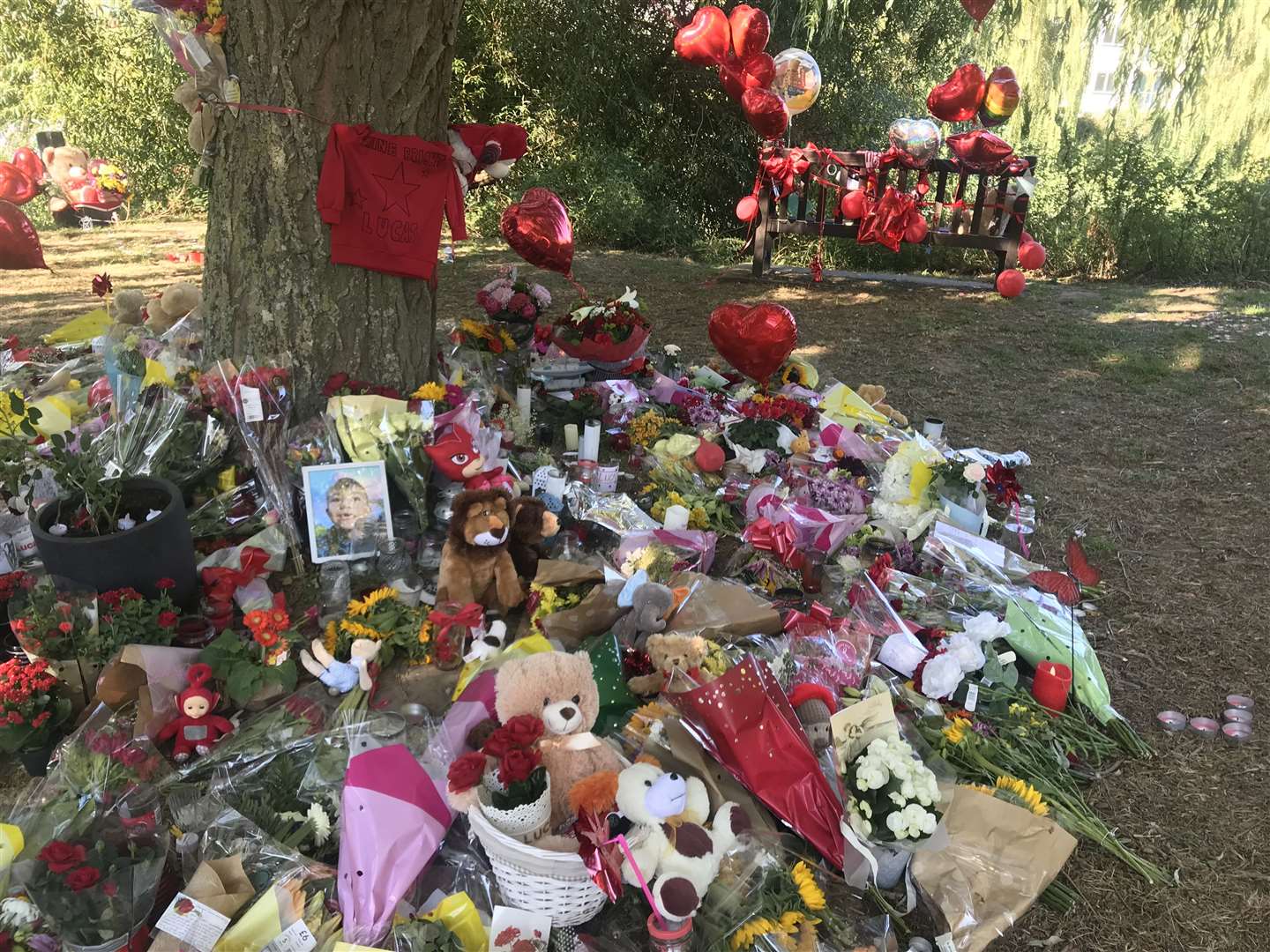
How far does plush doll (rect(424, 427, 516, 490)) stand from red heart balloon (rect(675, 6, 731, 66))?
4.82 metres

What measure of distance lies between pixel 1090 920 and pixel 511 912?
4.53ft

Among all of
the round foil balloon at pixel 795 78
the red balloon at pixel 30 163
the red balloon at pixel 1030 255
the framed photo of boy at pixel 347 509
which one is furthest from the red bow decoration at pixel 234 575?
the red balloon at pixel 30 163

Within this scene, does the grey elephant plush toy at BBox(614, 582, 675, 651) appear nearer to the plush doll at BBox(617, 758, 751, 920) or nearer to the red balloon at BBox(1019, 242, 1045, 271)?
the plush doll at BBox(617, 758, 751, 920)

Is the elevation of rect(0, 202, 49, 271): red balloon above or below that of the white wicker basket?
above

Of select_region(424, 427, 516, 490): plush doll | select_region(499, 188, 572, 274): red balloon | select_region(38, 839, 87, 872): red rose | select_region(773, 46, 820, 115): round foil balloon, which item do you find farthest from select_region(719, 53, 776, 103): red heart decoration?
select_region(38, 839, 87, 872): red rose

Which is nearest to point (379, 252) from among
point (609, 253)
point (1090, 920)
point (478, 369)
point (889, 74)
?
point (478, 369)

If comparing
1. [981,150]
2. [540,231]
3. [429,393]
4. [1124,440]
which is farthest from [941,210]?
[429,393]

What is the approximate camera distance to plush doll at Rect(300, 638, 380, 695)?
7.83 feet

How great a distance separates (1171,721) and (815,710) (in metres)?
1.27

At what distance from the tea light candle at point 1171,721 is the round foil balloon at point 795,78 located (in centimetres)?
566

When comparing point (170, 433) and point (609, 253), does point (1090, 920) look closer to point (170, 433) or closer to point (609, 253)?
point (170, 433)

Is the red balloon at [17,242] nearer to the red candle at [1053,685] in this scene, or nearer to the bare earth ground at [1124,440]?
the bare earth ground at [1124,440]

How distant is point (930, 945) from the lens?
74.8 inches

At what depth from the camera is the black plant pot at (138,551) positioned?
96.0 inches
